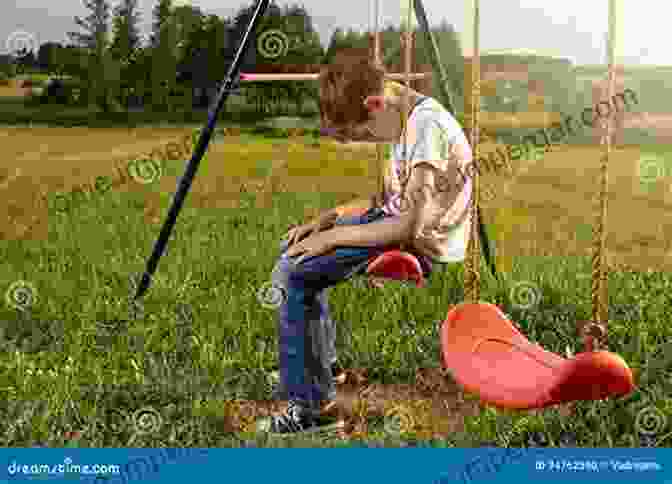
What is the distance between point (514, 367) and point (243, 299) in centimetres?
150

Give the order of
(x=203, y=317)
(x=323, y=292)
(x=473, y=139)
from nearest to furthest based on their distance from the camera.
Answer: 1. (x=473, y=139)
2. (x=323, y=292)
3. (x=203, y=317)

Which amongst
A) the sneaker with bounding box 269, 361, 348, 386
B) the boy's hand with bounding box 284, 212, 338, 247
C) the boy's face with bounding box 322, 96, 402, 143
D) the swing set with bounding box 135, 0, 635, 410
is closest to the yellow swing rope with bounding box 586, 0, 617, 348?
the swing set with bounding box 135, 0, 635, 410

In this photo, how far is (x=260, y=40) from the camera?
4117 millimetres

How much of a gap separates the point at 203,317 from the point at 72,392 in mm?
656

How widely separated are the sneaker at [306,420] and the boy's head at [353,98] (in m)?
0.70

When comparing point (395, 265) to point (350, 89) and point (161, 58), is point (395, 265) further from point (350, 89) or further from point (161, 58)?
point (161, 58)

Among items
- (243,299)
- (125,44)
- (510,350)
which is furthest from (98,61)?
(510,350)

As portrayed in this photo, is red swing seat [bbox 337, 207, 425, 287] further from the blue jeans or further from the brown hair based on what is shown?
the brown hair

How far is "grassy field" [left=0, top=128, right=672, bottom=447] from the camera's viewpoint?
2281 millimetres

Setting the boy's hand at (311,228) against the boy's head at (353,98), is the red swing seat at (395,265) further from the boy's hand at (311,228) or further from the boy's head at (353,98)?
the boy's head at (353,98)

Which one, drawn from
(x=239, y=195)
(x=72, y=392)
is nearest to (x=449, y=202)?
(x=72, y=392)

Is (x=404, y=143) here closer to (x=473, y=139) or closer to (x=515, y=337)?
(x=473, y=139)

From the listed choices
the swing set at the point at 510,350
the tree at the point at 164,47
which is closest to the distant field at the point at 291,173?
the tree at the point at 164,47

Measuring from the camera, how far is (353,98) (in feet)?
6.21
